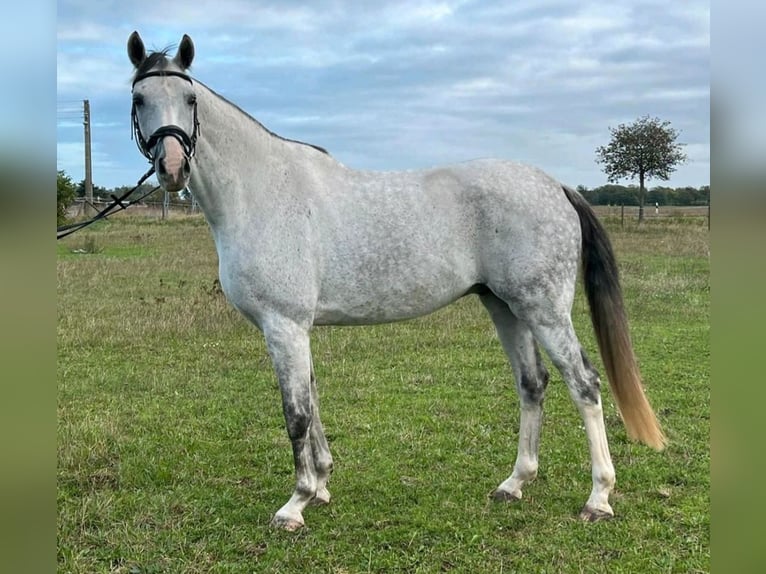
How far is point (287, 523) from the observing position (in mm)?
3566

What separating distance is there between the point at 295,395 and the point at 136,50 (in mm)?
2066

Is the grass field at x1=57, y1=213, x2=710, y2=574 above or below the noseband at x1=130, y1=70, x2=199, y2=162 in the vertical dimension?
below

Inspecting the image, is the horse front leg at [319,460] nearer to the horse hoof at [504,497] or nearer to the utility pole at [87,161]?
the horse hoof at [504,497]

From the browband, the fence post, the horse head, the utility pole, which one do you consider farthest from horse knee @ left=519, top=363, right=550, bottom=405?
the fence post

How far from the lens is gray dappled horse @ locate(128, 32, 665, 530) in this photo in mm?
3510

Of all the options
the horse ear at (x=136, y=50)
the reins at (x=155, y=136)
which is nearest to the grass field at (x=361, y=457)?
the reins at (x=155, y=136)

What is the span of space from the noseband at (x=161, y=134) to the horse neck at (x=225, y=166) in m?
0.16

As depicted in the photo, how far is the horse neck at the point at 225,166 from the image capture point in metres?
3.50

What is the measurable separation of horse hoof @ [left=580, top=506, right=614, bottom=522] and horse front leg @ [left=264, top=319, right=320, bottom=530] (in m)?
1.60

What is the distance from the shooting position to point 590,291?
3926 mm

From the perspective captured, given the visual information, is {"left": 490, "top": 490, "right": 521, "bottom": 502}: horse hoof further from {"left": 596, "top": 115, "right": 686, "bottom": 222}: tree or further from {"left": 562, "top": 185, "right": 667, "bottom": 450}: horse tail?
{"left": 596, "top": 115, "right": 686, "bottom": 222}: tree

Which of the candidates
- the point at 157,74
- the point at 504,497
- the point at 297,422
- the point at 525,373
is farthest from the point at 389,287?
the point at 157,74

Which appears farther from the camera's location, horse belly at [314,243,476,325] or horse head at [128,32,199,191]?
horse belly at [314,243,476,325]
